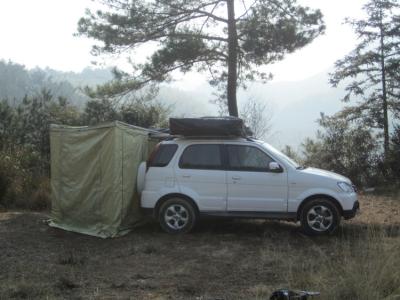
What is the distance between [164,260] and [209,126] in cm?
282

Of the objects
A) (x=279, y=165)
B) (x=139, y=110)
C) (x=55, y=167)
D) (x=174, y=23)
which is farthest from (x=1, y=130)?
(x=279, y=165)

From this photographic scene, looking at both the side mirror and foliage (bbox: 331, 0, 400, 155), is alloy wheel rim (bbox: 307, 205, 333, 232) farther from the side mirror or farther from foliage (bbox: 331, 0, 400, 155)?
foliage (bbox: 331, 0, 400, 155)

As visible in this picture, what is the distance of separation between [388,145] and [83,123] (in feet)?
37.7

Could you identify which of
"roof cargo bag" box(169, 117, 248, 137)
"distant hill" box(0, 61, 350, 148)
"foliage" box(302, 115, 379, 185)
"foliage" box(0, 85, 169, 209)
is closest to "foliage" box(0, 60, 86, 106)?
"distant hill" box(0, 61, 350, 148)

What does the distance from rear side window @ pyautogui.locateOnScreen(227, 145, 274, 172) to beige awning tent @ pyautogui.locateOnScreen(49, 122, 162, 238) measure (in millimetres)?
1843

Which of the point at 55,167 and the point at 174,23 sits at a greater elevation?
the point at 174,23

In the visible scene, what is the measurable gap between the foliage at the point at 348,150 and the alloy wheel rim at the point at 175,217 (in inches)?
461

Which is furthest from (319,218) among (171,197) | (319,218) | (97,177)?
(97,177)

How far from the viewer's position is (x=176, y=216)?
9719 mm

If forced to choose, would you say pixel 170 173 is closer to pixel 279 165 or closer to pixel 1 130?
pixel 279 165

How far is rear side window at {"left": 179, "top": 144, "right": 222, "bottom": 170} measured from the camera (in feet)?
31.8

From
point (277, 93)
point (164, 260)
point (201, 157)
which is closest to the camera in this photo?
point (164, 260)

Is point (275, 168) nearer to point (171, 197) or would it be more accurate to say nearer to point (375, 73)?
point (171, 197)

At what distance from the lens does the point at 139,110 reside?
20984mm
